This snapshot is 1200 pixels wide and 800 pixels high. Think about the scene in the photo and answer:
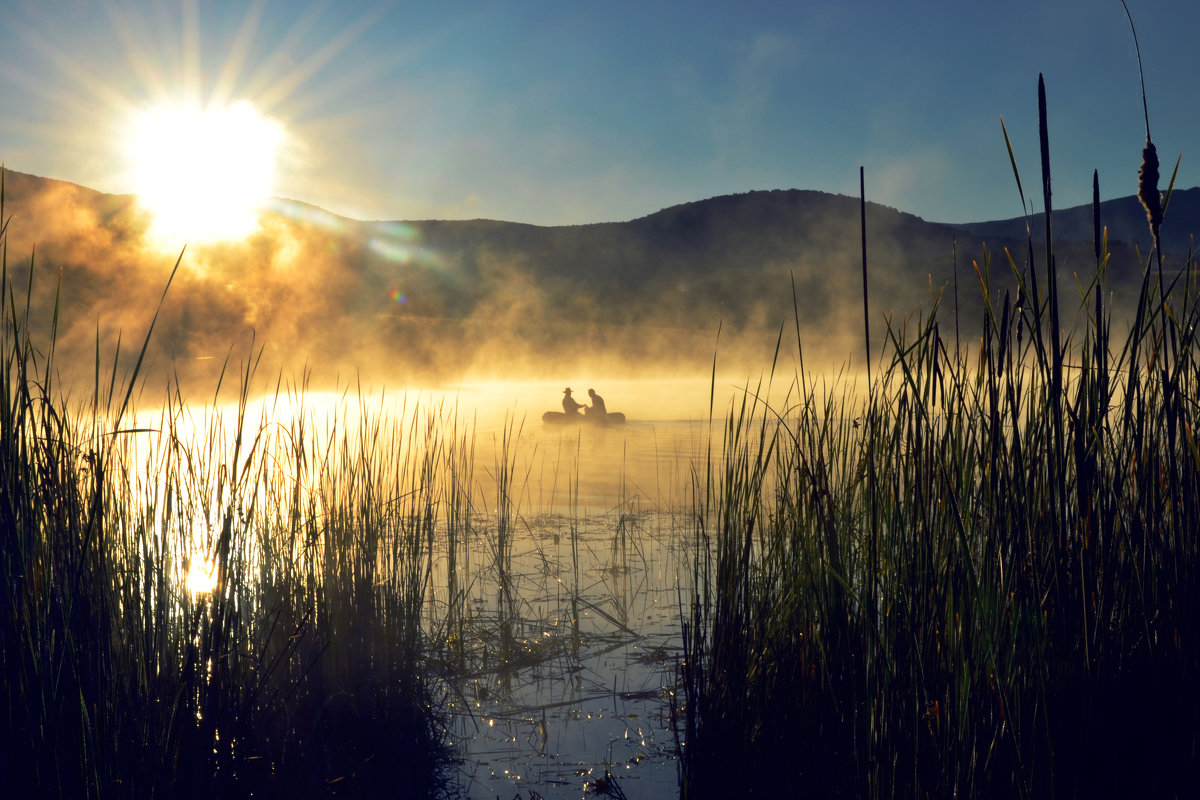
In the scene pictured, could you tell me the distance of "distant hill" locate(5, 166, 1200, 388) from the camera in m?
14.5

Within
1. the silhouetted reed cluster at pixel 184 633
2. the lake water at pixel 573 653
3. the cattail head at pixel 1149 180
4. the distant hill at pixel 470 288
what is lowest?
the lake water at pixel 573 653

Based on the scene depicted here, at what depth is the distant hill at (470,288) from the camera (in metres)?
14.5

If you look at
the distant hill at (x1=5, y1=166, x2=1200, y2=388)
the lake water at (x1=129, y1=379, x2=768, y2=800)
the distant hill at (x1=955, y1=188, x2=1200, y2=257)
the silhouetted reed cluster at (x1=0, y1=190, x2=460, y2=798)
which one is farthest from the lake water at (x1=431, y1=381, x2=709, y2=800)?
the distant hill at (x1=955, y1=188, x2=1200, y2=257)

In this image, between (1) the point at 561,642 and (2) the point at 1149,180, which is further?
(1) the point at 561,642

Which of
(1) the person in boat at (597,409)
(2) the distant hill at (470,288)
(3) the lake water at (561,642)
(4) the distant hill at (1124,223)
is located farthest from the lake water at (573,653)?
(4) the distant hill at (1124,223)

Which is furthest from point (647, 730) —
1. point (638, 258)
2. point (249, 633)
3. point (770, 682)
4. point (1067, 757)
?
point (638, 258)

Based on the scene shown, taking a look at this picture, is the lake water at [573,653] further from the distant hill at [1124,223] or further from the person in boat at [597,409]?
the distant hill at [1124,223]

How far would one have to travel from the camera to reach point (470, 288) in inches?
1540

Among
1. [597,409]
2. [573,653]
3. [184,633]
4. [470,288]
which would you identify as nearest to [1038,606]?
[184,633]

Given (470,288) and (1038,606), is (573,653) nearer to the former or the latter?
(1038,606)

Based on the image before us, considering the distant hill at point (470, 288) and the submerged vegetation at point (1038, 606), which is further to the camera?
the distant hill at point (470, 288)

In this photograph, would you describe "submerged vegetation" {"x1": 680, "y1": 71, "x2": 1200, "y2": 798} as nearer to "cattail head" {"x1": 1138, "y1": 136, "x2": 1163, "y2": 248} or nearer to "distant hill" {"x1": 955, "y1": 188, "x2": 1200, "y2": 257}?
"cattail head" {"x1": 1138, "y1": 136, "x2": 1163, "y2": 248}

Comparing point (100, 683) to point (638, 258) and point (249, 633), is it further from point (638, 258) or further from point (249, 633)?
point (638, 258)

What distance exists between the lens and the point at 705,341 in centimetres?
2400
